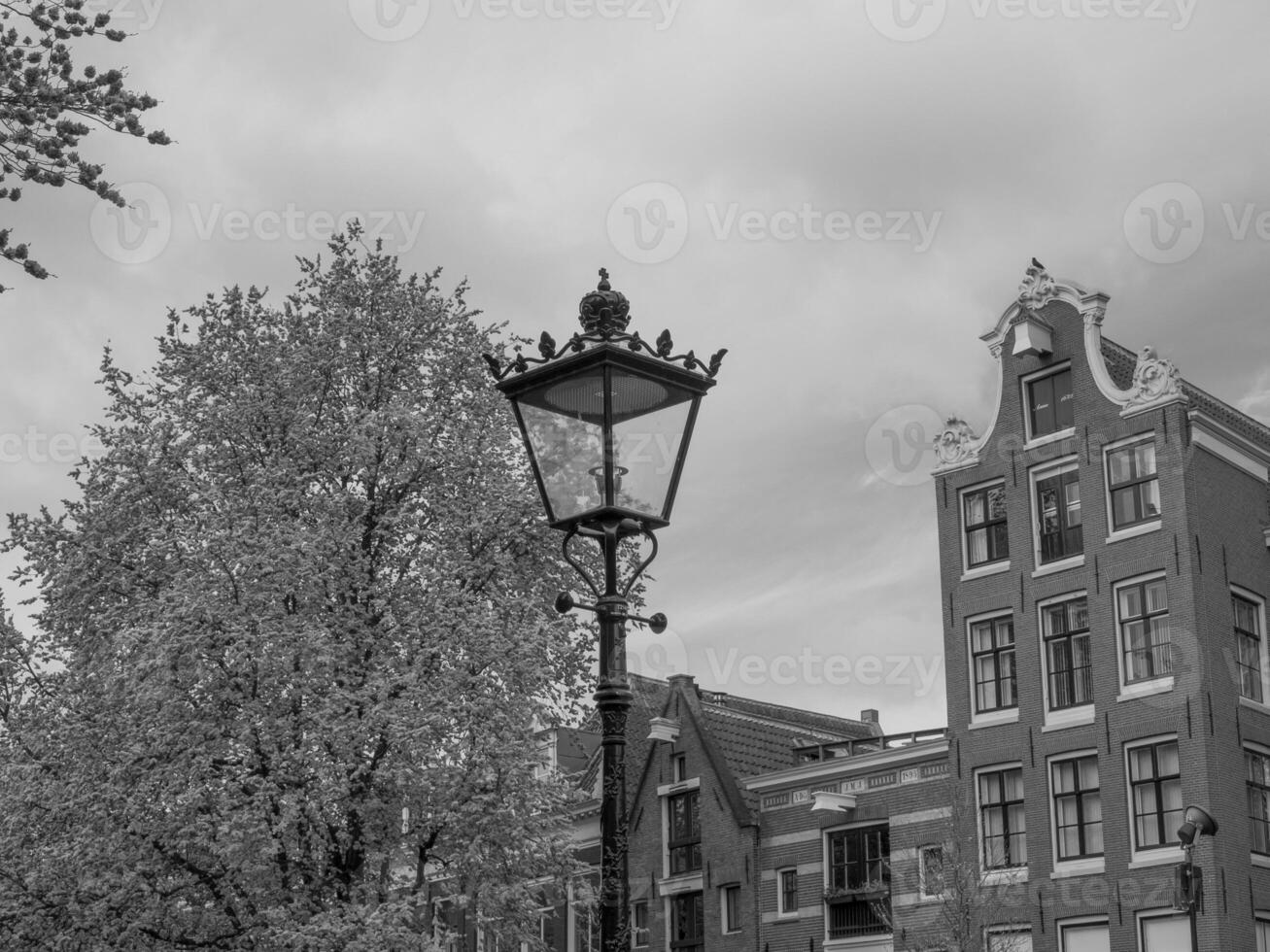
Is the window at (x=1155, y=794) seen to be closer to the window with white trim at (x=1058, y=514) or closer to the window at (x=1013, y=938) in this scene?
the window at (x=1013, y=938)

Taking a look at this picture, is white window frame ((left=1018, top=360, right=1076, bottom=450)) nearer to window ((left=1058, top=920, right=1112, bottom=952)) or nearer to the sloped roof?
the sloped roof

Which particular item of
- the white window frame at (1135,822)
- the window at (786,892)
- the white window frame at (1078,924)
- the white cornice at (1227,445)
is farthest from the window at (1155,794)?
the window at (786,892)

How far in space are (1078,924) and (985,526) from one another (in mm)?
8582

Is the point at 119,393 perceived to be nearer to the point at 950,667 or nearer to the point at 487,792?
the point at 487,792

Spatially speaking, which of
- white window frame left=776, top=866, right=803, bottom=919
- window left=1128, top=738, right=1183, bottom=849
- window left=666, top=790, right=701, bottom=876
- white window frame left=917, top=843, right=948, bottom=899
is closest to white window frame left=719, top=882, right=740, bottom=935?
window left=666, top=790, right=701, bottom=876

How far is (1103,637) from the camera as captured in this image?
3225cm

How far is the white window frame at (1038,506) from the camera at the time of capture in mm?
33219

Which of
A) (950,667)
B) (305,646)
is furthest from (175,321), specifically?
(950,667)

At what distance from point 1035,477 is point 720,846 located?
11.8 metres

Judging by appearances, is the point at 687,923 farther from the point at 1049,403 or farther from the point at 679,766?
the point at 1049,403

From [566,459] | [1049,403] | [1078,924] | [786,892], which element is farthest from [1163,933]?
[566,459]

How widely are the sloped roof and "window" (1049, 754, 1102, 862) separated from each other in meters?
7.52

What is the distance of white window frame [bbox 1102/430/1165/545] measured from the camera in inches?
1265

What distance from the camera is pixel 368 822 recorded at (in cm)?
2453
